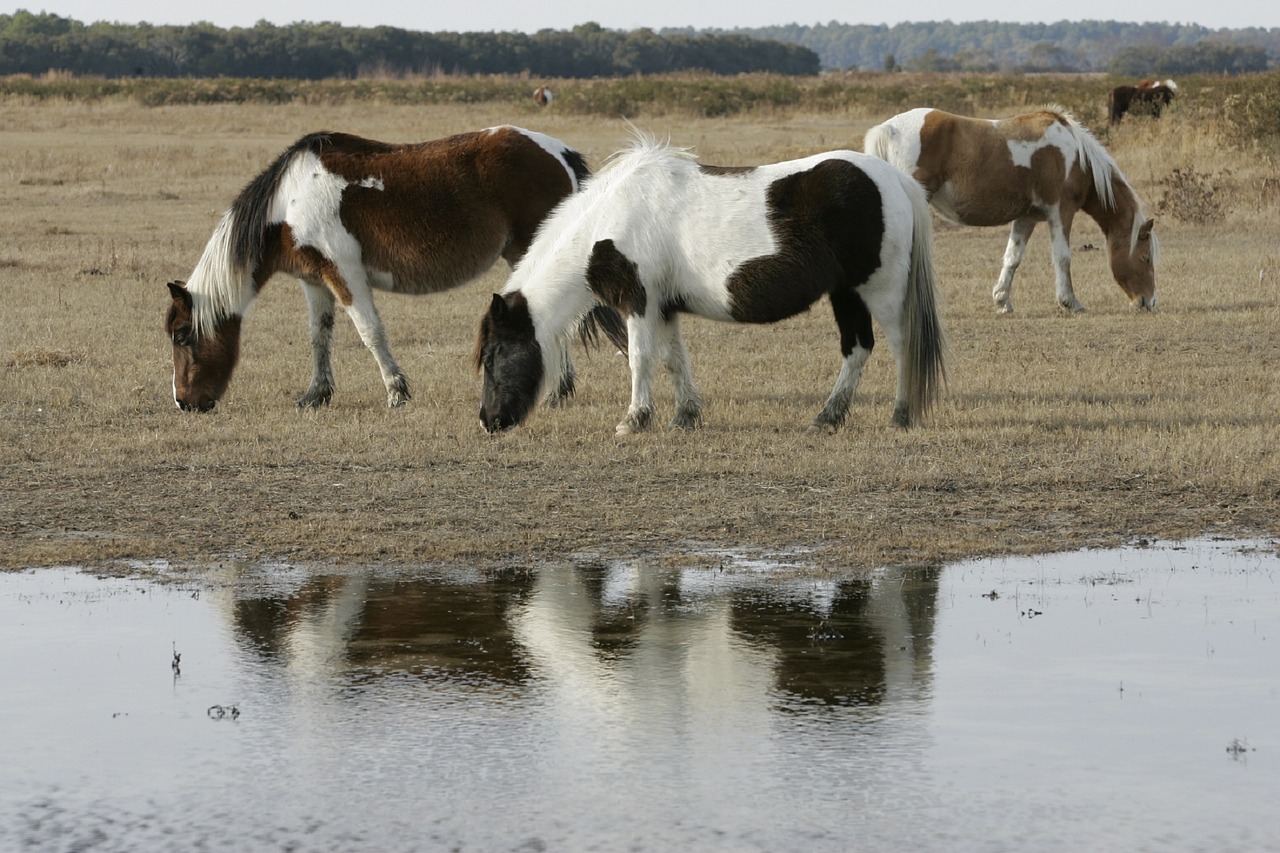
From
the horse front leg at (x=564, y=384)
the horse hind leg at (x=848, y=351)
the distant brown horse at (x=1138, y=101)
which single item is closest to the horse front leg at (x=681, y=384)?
the horse hind leg at (x=848, y=351)

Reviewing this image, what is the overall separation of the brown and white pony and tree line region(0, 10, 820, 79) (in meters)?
73.8

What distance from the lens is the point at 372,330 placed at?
1031 cm

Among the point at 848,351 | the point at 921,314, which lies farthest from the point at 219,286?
the point at 921,314

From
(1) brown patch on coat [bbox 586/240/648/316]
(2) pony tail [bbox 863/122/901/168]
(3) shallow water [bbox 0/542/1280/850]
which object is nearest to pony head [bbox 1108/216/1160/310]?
(2) pony tail [bbox 863/122/901/168]

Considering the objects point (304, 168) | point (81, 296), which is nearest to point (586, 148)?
point (81, 296)

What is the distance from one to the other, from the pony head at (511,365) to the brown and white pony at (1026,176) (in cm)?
608

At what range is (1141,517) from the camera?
740 cm

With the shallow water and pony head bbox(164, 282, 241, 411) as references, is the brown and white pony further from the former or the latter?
the shallow water

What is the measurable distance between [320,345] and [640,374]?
247cm

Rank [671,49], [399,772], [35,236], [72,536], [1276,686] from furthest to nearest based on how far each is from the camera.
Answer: [671,49] < [35,236] < [72,536] < [1276,686] < [399,772]

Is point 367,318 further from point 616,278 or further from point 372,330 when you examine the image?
point 616,278

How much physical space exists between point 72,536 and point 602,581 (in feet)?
8.07

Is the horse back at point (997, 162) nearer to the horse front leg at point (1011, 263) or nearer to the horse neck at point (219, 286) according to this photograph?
the horse front leg at point (1011, 263)

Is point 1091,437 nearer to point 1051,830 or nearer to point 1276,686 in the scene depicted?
point 1276,686
